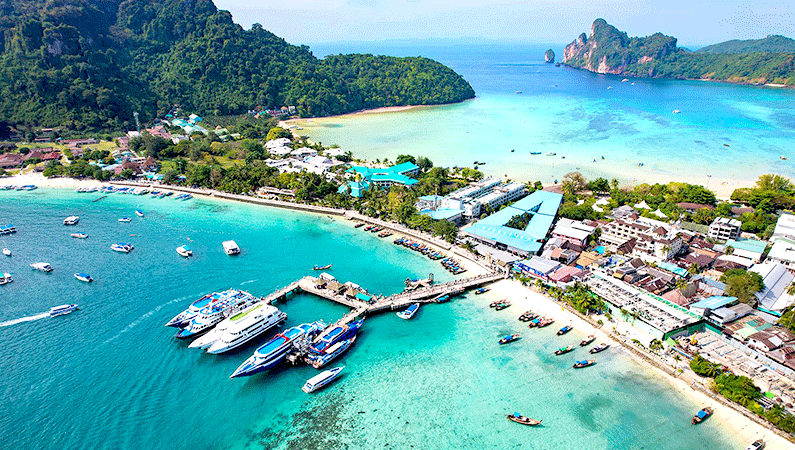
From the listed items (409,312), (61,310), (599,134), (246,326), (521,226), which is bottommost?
(409,312)

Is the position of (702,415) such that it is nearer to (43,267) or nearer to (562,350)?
(562,350)

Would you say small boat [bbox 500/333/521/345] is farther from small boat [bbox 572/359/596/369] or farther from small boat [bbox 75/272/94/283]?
small boat [bbox 75/272/94/283]

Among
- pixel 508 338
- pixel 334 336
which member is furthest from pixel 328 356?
pixel 508 338

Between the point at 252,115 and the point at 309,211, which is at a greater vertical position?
the point at 252,115

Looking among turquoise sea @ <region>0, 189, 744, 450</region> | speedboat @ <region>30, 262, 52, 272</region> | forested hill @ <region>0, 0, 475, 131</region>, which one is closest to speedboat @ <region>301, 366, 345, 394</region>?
turquoise sea @ <region>0, 189, 744, 450</region>

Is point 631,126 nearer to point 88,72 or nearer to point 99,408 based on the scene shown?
point 99,408

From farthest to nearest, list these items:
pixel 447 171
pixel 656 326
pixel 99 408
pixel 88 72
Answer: pixel 88 72 → pixel 447 171 → pixel 656 326 → pixel 99 408

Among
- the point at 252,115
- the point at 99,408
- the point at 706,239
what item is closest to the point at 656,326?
the point at 706,239
